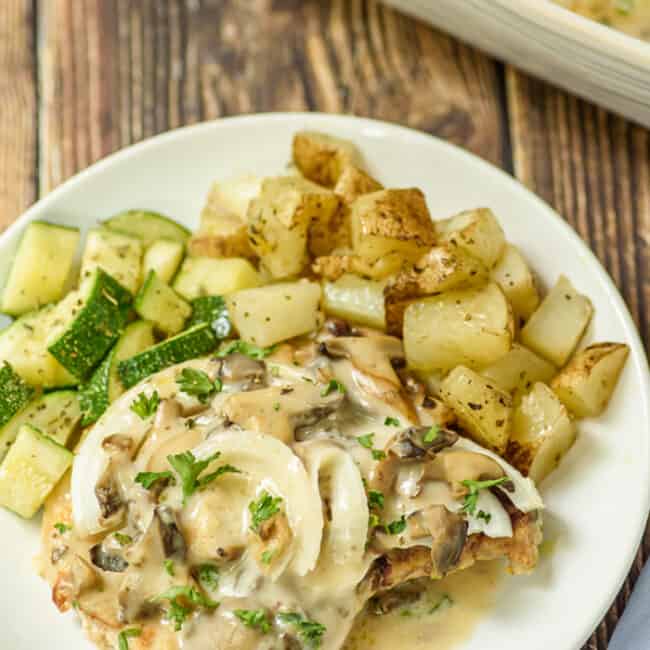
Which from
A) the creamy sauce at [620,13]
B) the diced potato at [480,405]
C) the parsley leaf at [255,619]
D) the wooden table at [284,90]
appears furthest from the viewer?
the wooden table at [284,90]

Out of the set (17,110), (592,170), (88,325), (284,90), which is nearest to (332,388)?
(88,325)

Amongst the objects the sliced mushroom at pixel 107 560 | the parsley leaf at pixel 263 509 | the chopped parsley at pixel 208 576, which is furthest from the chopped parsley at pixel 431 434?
the sliced mushroom at pixel 107 560

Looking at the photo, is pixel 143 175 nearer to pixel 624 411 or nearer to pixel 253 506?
pixel 253 506

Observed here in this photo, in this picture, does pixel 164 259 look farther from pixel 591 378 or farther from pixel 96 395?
pixel 591 378

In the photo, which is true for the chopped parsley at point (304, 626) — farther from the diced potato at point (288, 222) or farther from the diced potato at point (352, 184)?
the diced potato at point (352, 184)

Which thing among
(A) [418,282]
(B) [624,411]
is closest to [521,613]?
(B) [624,411]

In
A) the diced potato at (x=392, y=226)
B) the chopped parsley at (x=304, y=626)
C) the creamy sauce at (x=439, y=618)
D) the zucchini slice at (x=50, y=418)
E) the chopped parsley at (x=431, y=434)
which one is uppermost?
the diced potato at (x=392, y=226)
